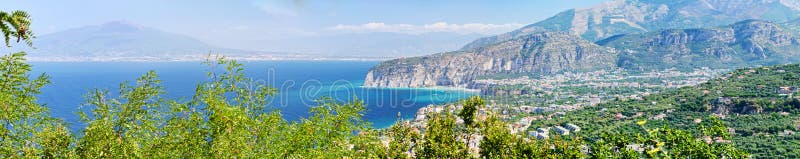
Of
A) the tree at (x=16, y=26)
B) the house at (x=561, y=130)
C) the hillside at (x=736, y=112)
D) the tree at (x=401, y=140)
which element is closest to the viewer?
the tree at (x=16, y=26)

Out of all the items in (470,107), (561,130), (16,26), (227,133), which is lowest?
(561,130)

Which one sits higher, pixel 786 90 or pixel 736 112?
pixel 786 90

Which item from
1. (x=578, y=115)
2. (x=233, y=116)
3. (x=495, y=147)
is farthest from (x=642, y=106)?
(x=233, y=116)

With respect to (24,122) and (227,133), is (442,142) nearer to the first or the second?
(227,133)

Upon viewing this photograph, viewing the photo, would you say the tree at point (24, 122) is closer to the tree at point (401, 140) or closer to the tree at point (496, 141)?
the tree at point (401, 140)

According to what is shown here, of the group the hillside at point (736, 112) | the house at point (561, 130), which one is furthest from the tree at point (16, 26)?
the house at point (561, 130)

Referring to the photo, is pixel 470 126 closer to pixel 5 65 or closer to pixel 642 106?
pixel 5 65

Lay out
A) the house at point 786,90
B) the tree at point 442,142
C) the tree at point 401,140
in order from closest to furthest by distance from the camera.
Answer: the tree at point 442,142 < the tree at point 401,140 < the house at point 786,90

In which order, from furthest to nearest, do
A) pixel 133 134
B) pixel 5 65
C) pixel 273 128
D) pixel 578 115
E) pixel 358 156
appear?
1. pixel 578 115
2. pixel 358 156
3. pixel 273 128
4. pixel 133 134
5. pixel 5 65

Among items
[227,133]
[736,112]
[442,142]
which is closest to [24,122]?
[227,133]
